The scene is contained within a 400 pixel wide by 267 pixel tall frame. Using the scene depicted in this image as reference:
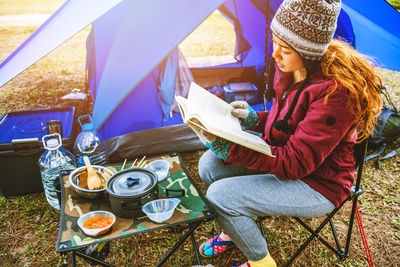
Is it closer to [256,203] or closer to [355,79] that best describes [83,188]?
[256,203]

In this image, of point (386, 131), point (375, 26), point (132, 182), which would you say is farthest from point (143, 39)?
point (386, 131)

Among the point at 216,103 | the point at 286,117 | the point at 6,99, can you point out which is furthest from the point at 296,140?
the point at 6,99

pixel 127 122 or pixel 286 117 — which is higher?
pixel 286 117

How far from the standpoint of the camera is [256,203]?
1.25 metres

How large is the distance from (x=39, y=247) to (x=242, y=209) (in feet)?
4.25

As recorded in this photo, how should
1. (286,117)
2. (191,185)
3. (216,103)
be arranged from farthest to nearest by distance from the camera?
(191,185), (216,103), (286,117)

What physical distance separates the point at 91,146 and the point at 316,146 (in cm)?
176

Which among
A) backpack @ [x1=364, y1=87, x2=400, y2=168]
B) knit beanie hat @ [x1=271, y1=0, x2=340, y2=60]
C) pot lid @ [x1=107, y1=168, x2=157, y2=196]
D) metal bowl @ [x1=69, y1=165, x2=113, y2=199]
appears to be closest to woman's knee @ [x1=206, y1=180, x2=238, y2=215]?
pot lid @ [x1=107, y1=168, x2=157, y2=196]

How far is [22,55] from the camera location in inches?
77.9

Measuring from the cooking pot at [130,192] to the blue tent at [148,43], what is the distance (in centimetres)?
91

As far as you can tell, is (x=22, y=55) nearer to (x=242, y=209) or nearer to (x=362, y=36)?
(x=242, y=209)

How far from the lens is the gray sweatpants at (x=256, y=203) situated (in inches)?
49.2

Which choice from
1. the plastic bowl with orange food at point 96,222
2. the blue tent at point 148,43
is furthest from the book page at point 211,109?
the blue tent at point 148,43

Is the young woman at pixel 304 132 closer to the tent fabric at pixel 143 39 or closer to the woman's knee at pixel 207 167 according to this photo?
the woman's knee at pixel 207 167
